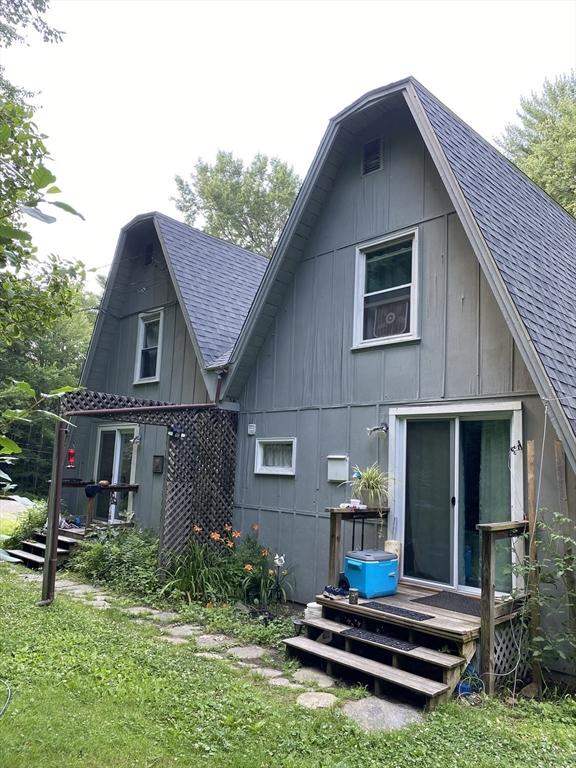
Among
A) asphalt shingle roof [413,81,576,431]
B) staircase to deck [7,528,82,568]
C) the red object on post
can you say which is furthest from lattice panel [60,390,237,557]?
asphalt shingle roof [413,81,576,431]

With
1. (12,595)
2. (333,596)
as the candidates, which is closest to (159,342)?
(12,595)

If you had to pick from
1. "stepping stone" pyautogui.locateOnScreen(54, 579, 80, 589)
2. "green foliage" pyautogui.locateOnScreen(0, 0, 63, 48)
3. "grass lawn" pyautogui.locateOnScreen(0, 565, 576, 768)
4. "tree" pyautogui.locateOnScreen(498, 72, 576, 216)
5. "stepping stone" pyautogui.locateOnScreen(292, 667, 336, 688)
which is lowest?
"stepping stone" pyautogui.locateOnScreen(54, 579, 80, 589)

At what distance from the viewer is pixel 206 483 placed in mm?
8375

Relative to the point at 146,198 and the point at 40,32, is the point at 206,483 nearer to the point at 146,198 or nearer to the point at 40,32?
the point at 40,32

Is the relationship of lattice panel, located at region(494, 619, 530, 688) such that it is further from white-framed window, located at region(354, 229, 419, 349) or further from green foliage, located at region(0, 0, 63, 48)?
green foliage, located at region(0, 0, 63, 48)

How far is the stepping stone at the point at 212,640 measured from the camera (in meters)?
5.59

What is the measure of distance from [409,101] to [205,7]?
14.3ft

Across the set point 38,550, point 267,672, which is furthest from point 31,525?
point 267,672

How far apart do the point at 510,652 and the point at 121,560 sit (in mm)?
5676

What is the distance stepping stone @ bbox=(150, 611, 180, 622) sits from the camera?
254 inches

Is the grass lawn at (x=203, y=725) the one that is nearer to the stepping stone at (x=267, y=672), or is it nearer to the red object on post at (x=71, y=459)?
the stepping stone at (x=267, y=672)

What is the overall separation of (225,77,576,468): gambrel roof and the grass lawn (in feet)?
7.05

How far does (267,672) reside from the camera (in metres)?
4.90

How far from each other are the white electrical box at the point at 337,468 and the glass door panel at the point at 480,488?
5.11ft
